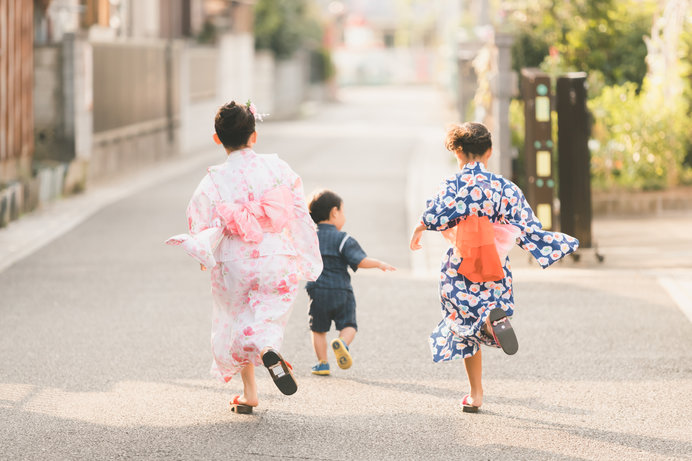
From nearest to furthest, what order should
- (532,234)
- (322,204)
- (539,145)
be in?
(532,234), (322,204), (539,145)

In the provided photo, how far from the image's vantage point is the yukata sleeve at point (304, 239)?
601 cm

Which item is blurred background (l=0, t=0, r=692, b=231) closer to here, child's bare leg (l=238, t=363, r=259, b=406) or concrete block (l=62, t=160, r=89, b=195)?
concrete block (l=62, t=160, r=89, b=195)

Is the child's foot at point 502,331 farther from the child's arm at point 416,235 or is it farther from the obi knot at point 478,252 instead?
the child's arm at point 416,235

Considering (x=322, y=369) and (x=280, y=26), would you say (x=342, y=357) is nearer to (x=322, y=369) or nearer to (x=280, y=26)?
(x=322, y=369)

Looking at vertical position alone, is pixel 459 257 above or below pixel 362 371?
above

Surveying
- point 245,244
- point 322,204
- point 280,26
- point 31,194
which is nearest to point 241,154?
point 245,244

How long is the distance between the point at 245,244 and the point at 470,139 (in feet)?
4.08

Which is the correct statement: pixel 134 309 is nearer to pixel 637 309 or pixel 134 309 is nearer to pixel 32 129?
pixel 637 309

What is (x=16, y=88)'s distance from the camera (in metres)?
15.8

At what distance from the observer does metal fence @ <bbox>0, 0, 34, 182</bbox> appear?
1519 cm

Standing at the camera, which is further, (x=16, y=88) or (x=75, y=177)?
(x=75, y=177)

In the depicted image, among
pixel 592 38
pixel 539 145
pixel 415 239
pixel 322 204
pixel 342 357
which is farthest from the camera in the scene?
pixel 592 38

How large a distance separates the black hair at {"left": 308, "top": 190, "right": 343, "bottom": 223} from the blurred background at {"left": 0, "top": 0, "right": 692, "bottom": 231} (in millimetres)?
4307

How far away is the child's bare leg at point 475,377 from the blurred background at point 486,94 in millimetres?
4911
